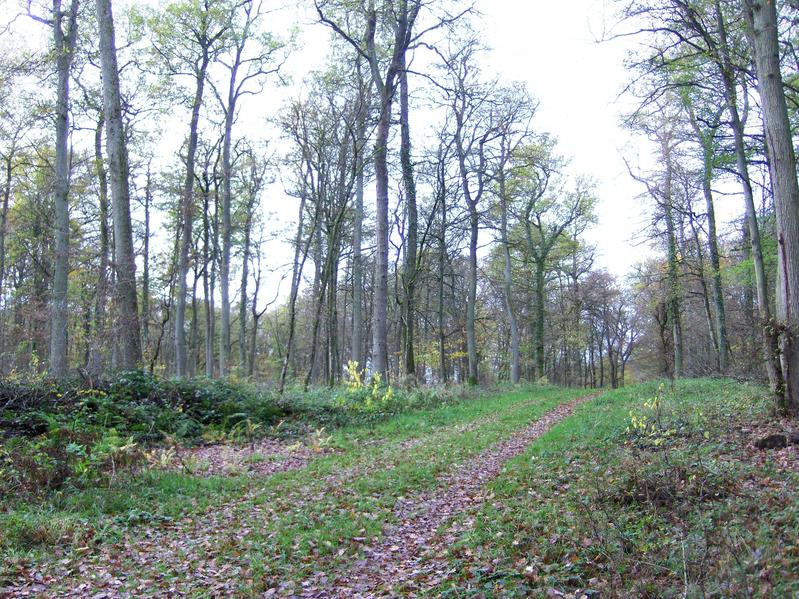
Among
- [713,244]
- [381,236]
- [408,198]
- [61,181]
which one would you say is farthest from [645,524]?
[713,244]

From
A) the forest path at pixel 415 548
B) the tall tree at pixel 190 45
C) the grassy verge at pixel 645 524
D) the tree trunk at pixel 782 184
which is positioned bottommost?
the forest path at pixel 415 548

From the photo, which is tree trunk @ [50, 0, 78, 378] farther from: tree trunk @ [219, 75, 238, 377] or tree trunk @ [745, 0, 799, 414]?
tree trunk @ [745, 0, 799, 414]

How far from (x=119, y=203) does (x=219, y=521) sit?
30.7 feet

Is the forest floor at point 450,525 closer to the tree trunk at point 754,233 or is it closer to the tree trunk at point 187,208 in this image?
the tree trunk at point 754,233

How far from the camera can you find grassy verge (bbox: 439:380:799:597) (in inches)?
140

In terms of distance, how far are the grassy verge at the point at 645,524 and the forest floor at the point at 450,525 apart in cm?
2

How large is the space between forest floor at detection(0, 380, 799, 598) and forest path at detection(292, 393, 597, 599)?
0.07ft

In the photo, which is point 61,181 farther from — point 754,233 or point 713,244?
point 713,244

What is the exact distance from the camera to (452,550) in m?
4.73

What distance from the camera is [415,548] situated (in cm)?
499

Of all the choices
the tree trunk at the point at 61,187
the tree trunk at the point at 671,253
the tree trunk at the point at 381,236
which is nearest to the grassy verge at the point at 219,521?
the tree trunk at the point at 381,236

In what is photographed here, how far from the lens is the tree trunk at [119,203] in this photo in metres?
12.6

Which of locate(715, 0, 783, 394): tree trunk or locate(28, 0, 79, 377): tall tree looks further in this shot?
locate(28, 0, 79, 377): tall tree

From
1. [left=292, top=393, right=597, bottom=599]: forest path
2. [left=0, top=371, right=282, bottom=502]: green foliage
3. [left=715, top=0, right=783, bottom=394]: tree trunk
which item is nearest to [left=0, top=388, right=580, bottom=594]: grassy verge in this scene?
[left=292, top=393, right=597, bottom=599]: forest path
